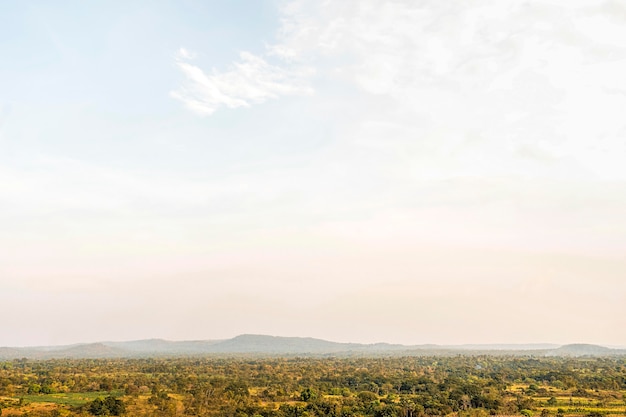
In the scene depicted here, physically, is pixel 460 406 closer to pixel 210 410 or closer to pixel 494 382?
pixel 494 382

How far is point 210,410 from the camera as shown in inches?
3273

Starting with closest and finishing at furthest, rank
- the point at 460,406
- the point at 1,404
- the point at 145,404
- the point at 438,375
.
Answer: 1. the point at 1,404
2. the point at 145,404
3. the point at 460,406
4. the point at 438,375

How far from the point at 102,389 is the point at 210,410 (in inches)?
1211

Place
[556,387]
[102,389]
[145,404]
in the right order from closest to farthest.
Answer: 1. [145,404]
2. [102,389]
3. [556,387]

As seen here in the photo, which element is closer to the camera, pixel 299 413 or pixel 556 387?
pixel 299 413

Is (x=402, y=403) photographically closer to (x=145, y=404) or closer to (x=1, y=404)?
(x=145, y=404)

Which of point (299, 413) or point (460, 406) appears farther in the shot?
point (460, 406)

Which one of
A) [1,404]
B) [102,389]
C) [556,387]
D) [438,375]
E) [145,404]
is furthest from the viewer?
[438,375]

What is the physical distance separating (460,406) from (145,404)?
54.9 meters

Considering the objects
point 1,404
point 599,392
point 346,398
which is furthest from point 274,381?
point 599,392

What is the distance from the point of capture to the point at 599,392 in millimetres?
103812

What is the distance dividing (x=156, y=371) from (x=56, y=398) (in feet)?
211

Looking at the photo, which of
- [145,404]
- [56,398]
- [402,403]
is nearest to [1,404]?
[56,398]

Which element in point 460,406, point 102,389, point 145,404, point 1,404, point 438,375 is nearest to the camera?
point 1,404
